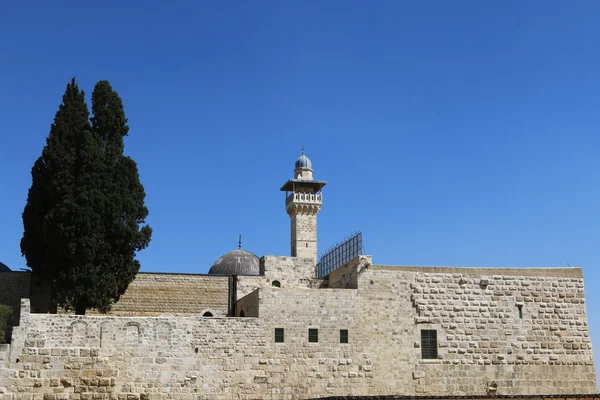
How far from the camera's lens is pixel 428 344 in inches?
807

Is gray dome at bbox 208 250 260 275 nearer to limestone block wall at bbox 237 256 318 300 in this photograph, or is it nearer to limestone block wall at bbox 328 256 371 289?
limestone block wall at bbox 237 256 318 300

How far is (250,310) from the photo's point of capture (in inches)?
816

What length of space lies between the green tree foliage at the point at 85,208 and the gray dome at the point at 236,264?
6.59 metres

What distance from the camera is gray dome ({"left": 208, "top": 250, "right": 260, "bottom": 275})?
90.9 ft

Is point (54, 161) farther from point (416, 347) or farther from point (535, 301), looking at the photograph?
point (535, 301)

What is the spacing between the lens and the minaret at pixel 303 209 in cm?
3180

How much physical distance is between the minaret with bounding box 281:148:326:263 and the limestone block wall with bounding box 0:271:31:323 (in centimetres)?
1237

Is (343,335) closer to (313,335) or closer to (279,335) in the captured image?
(313,335)

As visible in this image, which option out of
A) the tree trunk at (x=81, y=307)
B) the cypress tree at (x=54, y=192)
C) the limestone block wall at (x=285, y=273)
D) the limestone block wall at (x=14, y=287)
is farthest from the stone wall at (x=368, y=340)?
the limestone block wall at (x=14, y=287)

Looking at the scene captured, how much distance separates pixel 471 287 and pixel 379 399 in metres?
5.84

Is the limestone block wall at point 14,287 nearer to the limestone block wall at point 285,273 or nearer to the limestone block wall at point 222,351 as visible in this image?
the limestone block wall at point 222,351

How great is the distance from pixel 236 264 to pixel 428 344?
9.70 metres

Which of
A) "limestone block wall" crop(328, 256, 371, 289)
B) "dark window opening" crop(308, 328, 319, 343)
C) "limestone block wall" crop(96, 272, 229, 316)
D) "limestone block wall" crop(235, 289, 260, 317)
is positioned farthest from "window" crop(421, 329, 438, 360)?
"limestone block wall" crop(96, 272, 229, 316)

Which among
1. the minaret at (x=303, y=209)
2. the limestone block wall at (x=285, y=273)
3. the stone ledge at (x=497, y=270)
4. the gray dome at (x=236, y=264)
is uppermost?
the minaret at (x=303, y=209)
